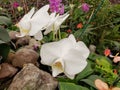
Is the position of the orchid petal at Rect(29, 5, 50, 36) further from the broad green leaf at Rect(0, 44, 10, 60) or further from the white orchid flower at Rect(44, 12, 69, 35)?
the broad green leaf at Rect(0, 44, 10, 60)

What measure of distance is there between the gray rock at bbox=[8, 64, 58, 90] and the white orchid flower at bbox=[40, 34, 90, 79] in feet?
1.28

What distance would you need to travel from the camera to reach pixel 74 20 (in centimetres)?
314

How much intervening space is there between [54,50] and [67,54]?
51 mm

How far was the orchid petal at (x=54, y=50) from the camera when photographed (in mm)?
1369

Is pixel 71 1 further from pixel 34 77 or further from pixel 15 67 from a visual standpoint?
pixel 34 77

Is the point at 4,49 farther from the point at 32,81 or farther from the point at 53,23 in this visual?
the point at 53,23

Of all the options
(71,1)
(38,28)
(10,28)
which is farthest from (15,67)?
(71,1)

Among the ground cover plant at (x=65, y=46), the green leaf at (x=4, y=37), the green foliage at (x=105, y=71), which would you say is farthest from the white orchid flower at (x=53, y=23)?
the green foliage at (x=105, y=71)

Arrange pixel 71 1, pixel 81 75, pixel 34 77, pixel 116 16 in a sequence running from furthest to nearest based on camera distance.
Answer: pixel 71 1 → pixel 116 16 → pixel 81 75 → pixel 34 77

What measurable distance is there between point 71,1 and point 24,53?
1736 mm

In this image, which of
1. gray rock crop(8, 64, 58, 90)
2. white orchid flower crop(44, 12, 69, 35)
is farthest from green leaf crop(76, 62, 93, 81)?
white orchid flower crop(44, 12, 69, 35)

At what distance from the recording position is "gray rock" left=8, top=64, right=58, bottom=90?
174 centimetres

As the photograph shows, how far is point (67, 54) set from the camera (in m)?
1.37

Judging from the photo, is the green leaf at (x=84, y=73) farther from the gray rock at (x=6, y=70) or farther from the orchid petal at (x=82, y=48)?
the orchid petal at (x=82, y=48)
